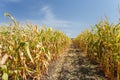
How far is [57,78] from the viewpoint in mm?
4742

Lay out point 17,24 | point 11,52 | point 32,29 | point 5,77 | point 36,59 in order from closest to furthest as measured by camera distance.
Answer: point 5,77 → point 11,52 → point 17,24 → point 36,59 → point 32,29

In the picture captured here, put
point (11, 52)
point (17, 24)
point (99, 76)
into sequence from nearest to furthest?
point (11, 52) → point (17, 24) → point (99, 76)

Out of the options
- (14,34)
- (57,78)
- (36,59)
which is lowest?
(57,78)

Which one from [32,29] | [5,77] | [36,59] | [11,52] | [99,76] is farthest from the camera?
[99,76]

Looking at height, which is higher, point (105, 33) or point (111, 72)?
point (105, 33)

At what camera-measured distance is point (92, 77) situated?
4734 mm

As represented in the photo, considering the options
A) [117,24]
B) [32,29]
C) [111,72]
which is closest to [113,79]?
[111,72]

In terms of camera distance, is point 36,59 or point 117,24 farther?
point 117,24

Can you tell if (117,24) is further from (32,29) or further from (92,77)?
(32,29)

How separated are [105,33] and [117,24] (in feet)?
1.75

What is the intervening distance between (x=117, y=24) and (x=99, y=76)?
3.88 ft

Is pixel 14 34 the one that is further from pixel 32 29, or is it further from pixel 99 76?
pixel 99 76

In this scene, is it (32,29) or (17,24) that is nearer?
(17,24)

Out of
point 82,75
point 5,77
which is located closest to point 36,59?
point 82,75
